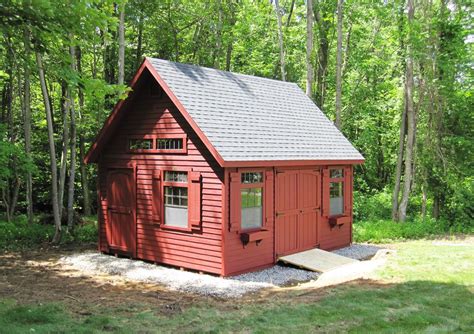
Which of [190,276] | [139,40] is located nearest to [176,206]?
[190,276]

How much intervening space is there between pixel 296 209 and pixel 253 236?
7.04 ft

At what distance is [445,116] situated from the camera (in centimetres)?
1989

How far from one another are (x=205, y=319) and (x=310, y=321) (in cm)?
170

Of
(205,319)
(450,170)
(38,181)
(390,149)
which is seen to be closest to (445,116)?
(450,170)

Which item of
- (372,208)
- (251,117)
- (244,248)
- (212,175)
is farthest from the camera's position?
(372,208)

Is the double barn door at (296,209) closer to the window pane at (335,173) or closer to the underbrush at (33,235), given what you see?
the window pane at (335,173)

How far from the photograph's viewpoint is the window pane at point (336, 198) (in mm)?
14516

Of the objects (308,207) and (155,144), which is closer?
(155,144)

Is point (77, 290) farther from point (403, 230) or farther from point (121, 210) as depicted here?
point (403, 230)

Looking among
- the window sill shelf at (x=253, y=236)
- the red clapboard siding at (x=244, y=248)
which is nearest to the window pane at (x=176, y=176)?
the red clapboard siding at (x=244, y=248)

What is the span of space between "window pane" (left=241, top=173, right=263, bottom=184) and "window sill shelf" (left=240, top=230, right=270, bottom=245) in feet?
3.99

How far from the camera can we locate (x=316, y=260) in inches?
487

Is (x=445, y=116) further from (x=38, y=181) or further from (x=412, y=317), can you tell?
(x=38, y=181)

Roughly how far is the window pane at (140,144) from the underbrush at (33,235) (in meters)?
4.64
